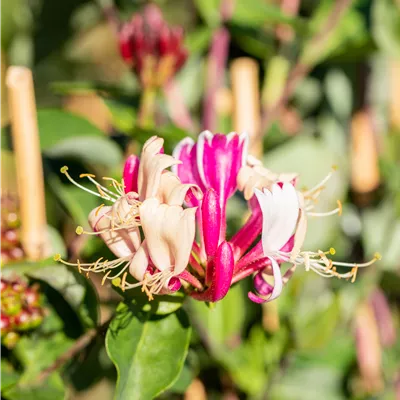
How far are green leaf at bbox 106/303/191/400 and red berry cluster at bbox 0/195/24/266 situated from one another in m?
0.21

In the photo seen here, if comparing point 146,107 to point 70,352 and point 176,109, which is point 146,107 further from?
point 70,352

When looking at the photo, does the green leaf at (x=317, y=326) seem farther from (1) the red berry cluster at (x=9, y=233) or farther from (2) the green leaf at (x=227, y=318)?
(1) the red berry cluster at (x=9, y=233)

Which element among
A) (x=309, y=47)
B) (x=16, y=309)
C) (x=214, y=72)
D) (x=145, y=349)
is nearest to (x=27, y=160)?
(x=16, y=309)

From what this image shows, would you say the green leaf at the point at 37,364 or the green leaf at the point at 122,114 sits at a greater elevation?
the green leaf at the point at 122,114

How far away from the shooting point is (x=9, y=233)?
0.77 metres

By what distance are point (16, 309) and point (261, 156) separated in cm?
59

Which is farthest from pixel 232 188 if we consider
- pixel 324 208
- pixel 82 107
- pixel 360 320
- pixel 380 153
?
pixel 82 107

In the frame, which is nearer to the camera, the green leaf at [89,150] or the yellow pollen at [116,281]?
the yellow pollen at [116,281]

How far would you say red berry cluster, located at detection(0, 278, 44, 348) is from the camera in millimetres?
668

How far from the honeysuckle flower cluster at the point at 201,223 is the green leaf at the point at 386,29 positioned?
580mm

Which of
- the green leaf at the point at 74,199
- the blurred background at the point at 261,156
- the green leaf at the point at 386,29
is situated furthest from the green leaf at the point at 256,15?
the green leaf at the point at 74,199

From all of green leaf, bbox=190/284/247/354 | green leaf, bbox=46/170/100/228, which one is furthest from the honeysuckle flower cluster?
green leaf, bbox=190/284/247/354

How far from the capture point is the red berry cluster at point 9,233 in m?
0.75

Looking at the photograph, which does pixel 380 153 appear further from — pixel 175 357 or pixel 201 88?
pixel 175 357
